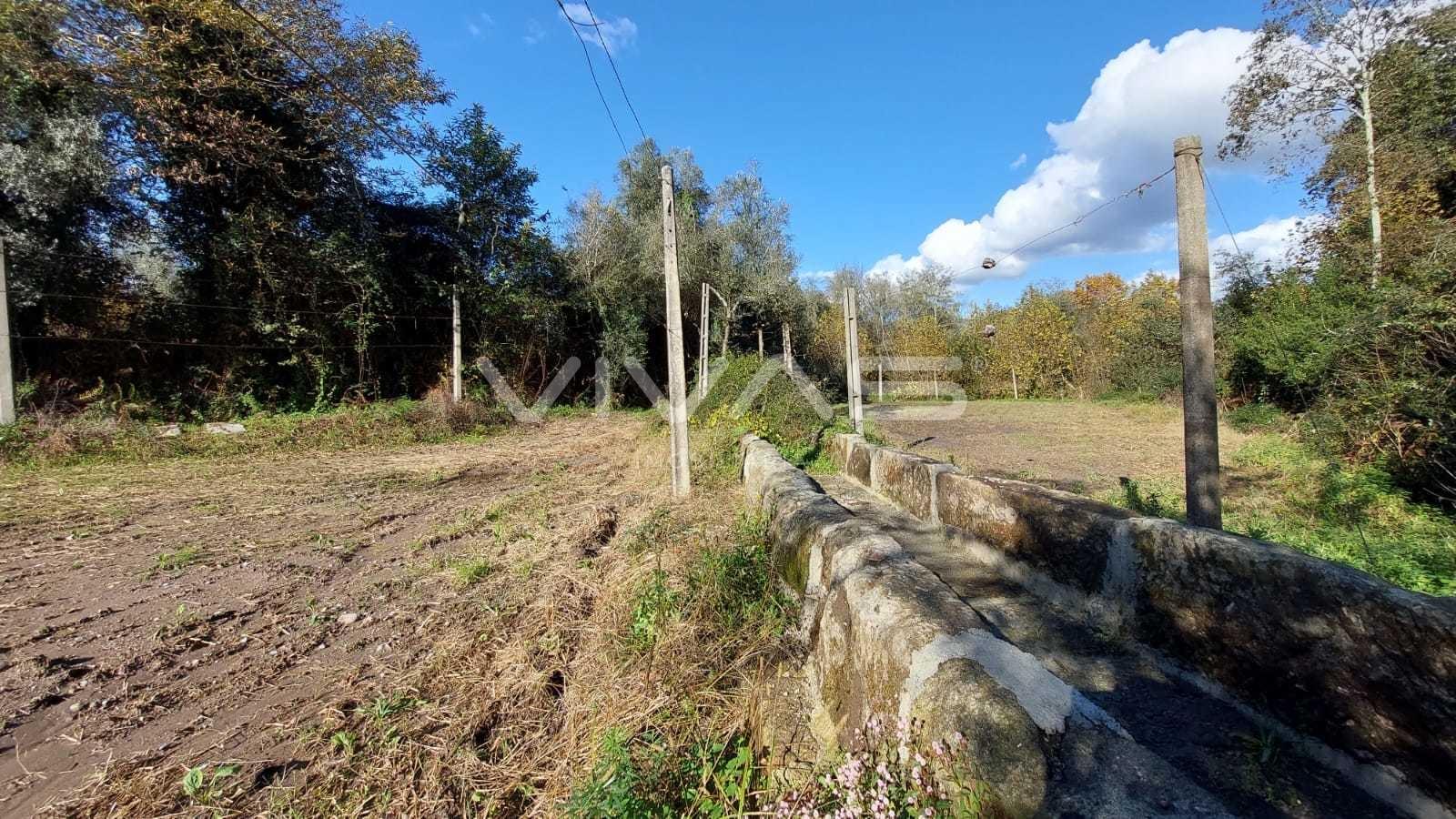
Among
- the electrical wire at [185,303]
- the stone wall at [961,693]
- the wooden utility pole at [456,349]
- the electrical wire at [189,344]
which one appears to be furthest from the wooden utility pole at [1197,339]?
the electrical wire at [189,344]

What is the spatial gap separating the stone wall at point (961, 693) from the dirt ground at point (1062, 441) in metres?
A: 4.23

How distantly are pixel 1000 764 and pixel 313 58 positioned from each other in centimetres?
1391

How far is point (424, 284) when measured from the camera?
1283cm

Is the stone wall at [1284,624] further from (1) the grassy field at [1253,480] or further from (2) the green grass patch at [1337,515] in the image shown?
(1) the grassy field at [1253,480]

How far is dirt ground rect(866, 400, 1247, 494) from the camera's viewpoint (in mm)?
6277

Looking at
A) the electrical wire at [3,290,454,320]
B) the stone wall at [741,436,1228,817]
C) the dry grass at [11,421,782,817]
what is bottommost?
the dry grass at [11,421,782,817]

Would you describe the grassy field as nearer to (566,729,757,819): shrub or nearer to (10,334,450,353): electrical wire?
(566,729,757,819): shrub

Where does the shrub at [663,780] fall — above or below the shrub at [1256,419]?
below

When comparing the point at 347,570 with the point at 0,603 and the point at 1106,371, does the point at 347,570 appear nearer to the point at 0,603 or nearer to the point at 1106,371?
the point at 0,603

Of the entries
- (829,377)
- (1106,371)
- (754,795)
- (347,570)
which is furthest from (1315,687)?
(1106,371)

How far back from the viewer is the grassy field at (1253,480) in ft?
9.77

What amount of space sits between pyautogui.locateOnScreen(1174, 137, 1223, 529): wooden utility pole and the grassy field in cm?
80

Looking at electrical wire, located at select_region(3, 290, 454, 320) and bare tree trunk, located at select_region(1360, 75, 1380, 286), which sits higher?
bare tree trunk, located at select_region(1360, 75, 1380, 286)

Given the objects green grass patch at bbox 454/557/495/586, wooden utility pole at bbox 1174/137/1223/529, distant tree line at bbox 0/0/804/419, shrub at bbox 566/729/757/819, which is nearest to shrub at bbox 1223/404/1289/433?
wooden utility pole at bbox 1174/137/1223/529
